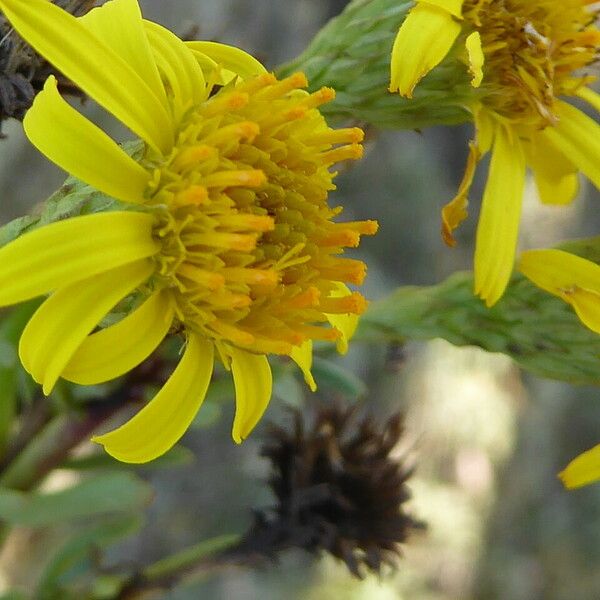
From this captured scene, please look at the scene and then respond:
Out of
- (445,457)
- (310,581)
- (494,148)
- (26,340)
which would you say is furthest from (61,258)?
(445,457)

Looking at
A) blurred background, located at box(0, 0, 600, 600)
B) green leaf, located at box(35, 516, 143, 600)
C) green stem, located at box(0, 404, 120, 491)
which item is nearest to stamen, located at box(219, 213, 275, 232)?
green stem, located at box(0, 404, 120, 491)

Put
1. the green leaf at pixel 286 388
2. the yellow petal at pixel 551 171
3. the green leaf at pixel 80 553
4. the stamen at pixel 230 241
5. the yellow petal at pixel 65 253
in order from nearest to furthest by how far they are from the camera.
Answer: the yellow petal at pixel 65 253
the stamen at pixel 230 241
the yellow petal at pixel 551 171
the green leaf at pixel 286 388
the green leaf at pixel 80 553

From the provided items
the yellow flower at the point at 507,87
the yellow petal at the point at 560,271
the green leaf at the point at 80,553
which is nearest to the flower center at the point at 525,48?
the yellow flower at the point at 507,87

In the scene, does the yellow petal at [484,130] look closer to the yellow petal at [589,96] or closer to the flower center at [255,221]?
the yellow petal at [589,96]

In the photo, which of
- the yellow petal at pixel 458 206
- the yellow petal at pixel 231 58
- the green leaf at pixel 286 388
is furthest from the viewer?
the green leaf at pixel 286 388

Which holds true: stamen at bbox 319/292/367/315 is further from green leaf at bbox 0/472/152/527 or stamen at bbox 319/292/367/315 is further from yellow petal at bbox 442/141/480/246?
green leaf at bbox 0/472/152/527

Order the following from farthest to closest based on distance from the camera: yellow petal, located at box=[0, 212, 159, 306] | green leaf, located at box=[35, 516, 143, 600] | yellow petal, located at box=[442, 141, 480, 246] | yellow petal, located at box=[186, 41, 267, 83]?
green leaf, located at box=[35, 516, 143, 600] → yellow petal, located at box=[442, 141, 480, 246] → yellow petal, located at box=[186, 41, 267, 83] → yellow petal, located at box=[0, 212, 159, 306]

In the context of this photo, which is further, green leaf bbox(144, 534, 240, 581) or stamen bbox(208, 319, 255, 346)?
green leaf bbox(144, 534, 240, 581)
